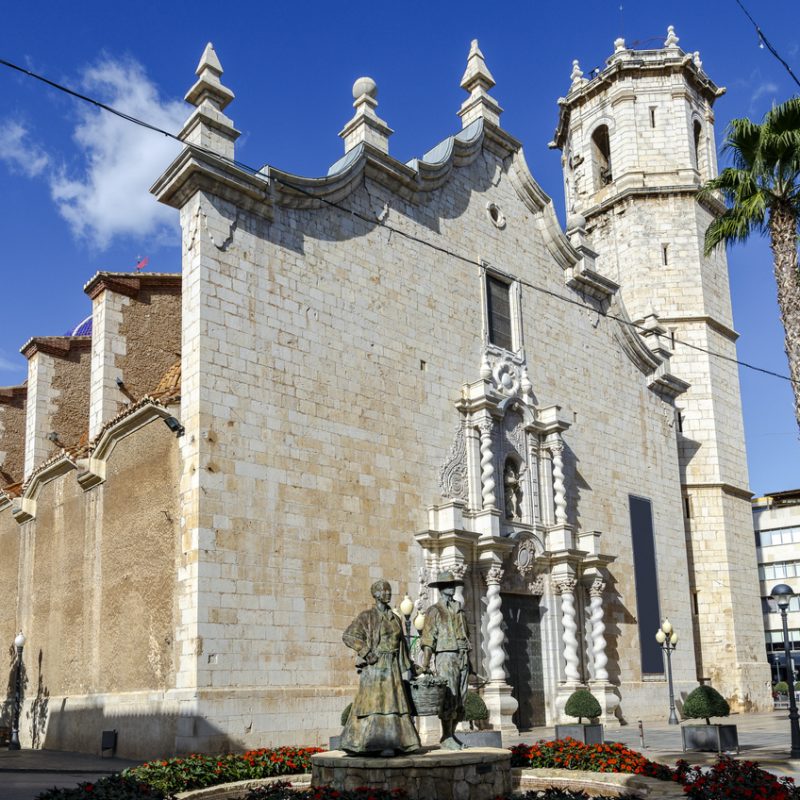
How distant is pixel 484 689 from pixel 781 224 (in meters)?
10.6

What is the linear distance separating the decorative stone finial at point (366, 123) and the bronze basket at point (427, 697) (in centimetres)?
1309

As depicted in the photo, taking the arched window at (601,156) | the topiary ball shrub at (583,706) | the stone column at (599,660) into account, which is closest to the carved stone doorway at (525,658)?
the stone column at (599,660)

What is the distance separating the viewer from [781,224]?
54.4 ft

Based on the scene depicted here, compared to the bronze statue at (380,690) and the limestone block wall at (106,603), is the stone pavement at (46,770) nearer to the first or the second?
the limestone block wall at (106,603)

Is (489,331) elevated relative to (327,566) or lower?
elevated

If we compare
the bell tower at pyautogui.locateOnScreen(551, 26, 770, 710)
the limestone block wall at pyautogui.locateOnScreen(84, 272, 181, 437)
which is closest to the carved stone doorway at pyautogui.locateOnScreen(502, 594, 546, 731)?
the limestone block wall at pyautogui.locateOnScreen(84, 272, 181, 437)

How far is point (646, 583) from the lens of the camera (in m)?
25.3

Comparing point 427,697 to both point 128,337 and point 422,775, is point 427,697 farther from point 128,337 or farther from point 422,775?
point 128,337

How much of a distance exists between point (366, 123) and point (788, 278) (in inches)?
380

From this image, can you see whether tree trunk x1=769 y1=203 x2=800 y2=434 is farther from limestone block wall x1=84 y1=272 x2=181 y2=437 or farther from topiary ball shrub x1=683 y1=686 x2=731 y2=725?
limestone block wall x1=84 y1=272 x2=181 y2=437

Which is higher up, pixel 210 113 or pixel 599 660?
pixel 210 113

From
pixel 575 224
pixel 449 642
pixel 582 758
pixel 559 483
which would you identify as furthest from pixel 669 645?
pixel 449 642

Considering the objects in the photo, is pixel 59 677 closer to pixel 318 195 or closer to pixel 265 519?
pixel 265 519

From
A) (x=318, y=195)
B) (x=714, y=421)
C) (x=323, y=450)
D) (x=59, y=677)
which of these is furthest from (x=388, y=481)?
(x=714, y=421)
